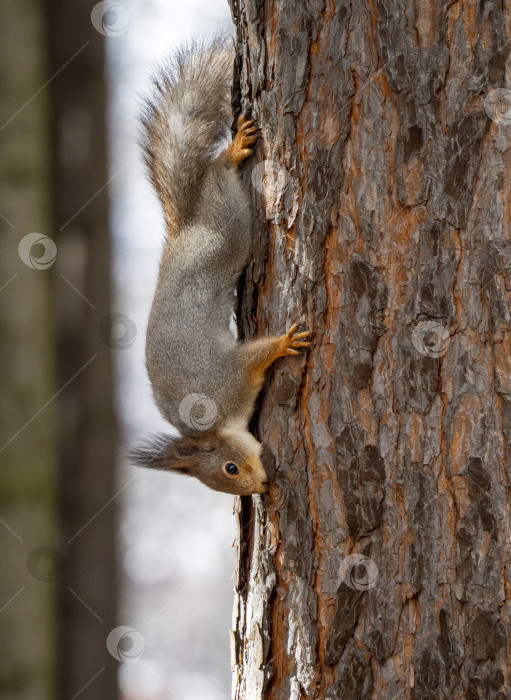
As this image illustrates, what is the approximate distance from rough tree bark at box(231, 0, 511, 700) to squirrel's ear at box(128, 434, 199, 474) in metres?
0.55

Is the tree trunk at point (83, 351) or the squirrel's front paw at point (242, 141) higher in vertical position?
the squirrel's front paw at point (242, 141)

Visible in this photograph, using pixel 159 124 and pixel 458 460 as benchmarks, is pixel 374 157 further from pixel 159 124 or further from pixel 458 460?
pixel 159 124

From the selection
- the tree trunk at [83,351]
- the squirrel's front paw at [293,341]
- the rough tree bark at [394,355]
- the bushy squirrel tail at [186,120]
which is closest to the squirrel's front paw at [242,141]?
the rough tree bark at [394,355]

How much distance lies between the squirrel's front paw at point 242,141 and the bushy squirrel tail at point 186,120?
0.30 meters

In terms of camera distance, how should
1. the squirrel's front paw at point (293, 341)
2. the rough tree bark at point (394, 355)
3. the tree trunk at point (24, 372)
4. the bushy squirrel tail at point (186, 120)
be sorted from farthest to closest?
1. the tree trunk at point (24, 372)
2. the bushy squirrel tail at point (186, 120)
3. the squirrel's front paw at point (293, 341)
4. the rough tree bark at point (394, 355)

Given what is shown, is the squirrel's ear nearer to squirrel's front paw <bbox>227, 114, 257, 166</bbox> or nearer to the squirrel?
the squirrel

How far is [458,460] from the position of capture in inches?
51.7

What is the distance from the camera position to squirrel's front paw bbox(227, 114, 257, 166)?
1.67m

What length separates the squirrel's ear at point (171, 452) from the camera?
6.61ft

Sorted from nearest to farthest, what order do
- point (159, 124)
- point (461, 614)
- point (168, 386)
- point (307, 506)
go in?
point (461, 614) < point (307, 506) < point (168, 386) < point (159, 124)

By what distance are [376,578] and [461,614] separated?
0.16 m

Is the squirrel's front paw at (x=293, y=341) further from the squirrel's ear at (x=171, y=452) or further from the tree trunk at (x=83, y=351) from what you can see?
the tree trunk at (x=83, y=351)

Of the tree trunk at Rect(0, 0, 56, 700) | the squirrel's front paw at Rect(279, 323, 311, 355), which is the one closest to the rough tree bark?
the squirrel's front paw at Rect(279, 323, 311, 355)

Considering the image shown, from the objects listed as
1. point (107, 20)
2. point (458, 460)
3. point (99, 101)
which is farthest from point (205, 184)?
point (458, 460)
